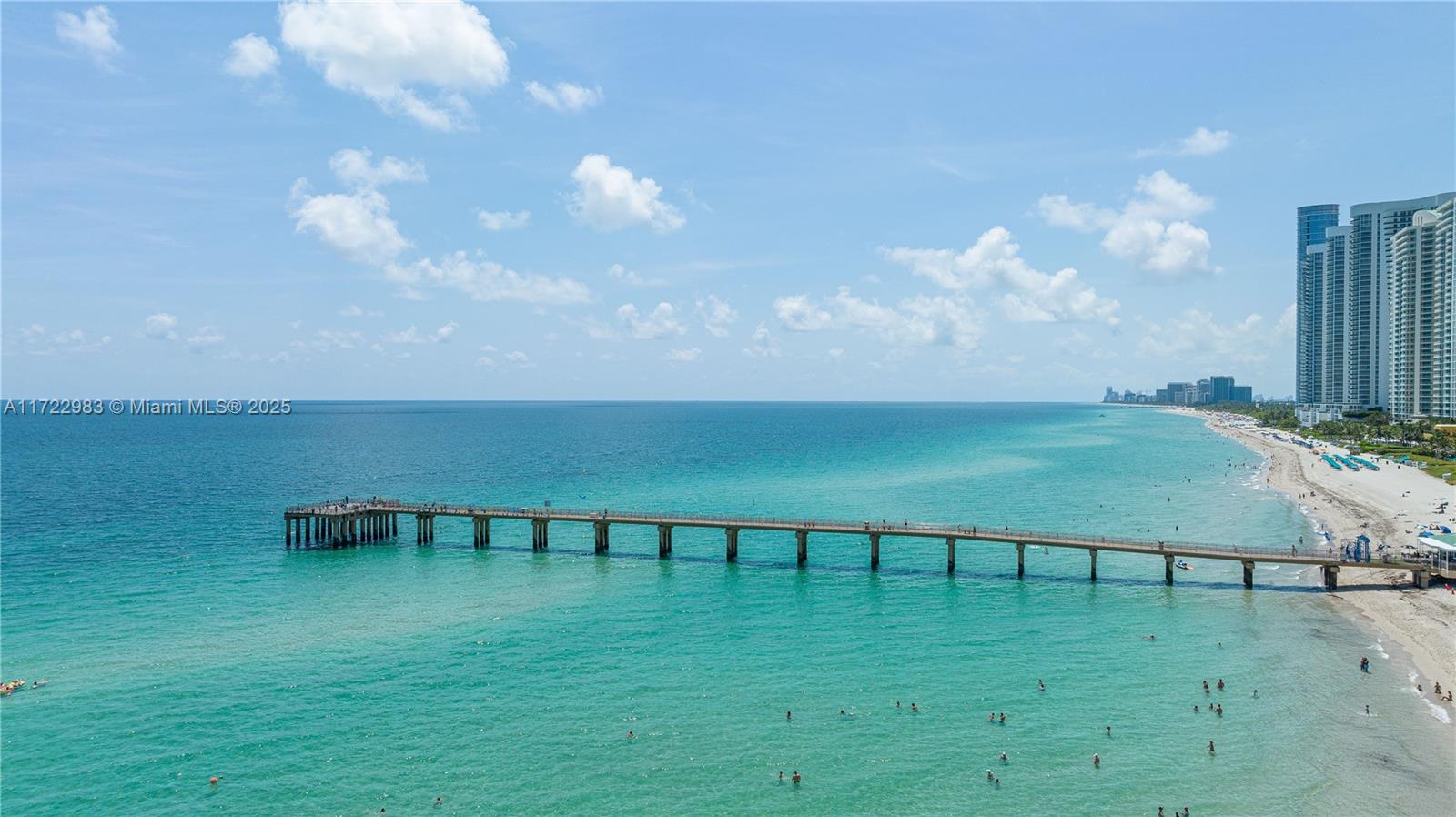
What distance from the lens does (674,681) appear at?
4541 centimetres

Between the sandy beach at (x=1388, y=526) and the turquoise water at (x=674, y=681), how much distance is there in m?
2.19

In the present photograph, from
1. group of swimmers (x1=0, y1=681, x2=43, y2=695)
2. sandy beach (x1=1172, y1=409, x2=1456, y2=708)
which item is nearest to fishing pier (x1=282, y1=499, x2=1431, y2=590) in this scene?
sandy beach (x1=1172, y1=409, x2=1456, y2=708)

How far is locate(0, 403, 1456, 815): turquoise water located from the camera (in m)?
34.5

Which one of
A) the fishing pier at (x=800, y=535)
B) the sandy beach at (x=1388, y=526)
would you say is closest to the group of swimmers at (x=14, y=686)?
the sandy beach at (x=1388, y=526)

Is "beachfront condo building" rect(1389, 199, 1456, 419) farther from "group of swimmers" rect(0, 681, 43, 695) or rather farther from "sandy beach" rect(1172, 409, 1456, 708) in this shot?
"group of swimmers" rect(0, 681, 43, 695)

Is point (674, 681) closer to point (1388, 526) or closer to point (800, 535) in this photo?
point (800, 535)

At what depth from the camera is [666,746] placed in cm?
3775

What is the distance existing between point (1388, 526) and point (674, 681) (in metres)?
81.4

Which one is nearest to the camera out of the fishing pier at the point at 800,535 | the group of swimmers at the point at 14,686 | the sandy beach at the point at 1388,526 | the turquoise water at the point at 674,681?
the turquoise water at the point at 674,681

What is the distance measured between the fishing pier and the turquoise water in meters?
2.27

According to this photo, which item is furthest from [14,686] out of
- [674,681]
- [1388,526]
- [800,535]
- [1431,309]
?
[1431,309]

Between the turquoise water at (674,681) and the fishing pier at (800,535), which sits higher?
the fishing pier at (800,535)

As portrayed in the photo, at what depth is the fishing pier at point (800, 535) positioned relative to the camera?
64.9 meters

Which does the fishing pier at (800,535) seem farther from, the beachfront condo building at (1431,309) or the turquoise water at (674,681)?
the beachfront condo building at (1431,309)
